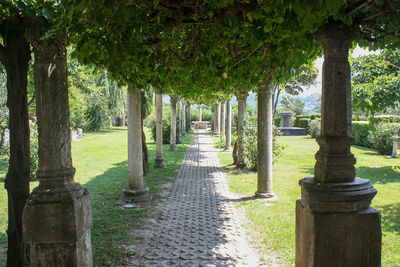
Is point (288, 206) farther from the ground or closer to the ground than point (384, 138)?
closer to the ground

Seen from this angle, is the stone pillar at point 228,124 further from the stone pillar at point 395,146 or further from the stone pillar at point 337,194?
the stone pillar at point 337,194

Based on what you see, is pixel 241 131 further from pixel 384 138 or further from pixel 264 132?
pixel 384 138

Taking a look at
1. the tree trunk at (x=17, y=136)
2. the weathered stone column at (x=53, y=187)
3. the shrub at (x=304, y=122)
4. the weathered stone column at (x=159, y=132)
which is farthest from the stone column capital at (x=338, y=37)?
the shrub at (x=304, y=122)

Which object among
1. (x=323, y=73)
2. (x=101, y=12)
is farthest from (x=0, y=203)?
(x=323, y=73)

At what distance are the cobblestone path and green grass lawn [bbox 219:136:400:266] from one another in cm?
36

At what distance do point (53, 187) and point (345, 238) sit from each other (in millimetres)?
2554

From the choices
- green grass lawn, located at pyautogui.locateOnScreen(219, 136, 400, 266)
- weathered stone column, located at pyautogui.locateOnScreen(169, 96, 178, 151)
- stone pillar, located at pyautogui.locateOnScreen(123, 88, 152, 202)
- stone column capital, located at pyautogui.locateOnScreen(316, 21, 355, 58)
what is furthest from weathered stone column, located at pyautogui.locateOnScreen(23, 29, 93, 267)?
weathered stone column, located at pyautogui.locateOnScreen(169, 96, 178, 151)

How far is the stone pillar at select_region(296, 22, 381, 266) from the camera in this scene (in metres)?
2.40

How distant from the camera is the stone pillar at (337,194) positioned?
2.40 meters

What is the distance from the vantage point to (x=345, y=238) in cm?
242

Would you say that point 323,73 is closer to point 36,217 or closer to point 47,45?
point 47,45

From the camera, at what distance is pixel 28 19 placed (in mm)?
2719

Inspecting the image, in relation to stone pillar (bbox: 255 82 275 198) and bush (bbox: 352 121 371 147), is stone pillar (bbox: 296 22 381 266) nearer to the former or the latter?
stone pillar (bbox: 255 82 275 198)

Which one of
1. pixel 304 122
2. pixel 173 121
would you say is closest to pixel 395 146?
pixel 173 121
